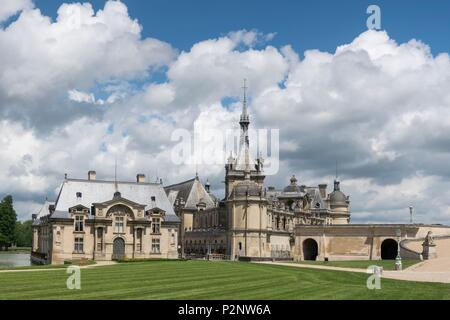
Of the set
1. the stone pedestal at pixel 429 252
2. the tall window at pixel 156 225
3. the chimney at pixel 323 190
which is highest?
the chimney at pixel 323 190

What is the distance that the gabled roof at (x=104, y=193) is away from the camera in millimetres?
81688

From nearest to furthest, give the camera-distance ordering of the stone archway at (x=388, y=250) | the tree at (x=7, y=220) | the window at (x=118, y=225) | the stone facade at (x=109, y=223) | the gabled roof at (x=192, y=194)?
the stone facade at (x=109, y=223)
the window at (x=118, y=225)
the stone archway at (x=388, y=250)
the gabled roof at (x=192, y=194)
the tree at (x=7, y=220)

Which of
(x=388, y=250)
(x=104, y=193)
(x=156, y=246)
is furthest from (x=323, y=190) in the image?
(x=104, y=193)

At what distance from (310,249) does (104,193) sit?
35.9m

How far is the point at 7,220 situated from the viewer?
135 meters

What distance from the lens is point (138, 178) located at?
91.3 metres

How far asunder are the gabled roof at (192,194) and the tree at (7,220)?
42.8m

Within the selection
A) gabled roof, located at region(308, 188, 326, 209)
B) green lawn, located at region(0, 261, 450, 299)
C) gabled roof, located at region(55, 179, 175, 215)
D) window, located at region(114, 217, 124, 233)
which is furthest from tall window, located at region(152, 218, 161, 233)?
gabled roof, located at region(308, 188, 326, 209)

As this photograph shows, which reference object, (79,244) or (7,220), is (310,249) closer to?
(79,244)

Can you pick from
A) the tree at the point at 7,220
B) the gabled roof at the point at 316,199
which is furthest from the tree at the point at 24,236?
the gabled roof at the point at 316,199

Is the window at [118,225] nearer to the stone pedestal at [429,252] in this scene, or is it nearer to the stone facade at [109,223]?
the stone facade at [109,223]

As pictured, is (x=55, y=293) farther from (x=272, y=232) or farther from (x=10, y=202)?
(x=10, y=202)

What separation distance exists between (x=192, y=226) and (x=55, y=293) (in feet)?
259
